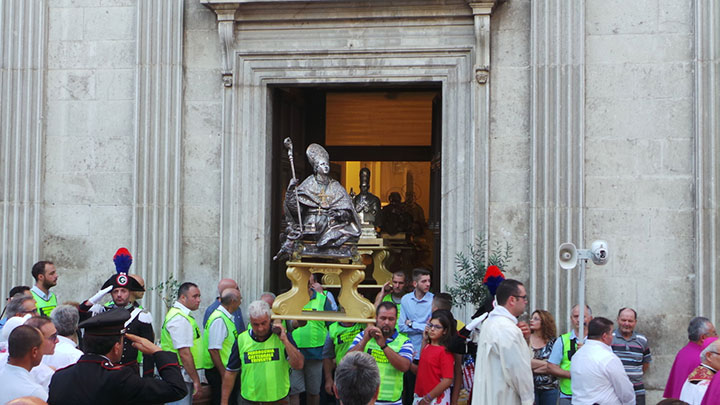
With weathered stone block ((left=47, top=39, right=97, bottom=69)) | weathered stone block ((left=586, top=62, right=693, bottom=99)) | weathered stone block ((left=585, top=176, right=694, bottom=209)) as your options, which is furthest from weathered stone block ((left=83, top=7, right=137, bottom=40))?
weathered stone block ((left=585, top=176, right=694, bottom=209))

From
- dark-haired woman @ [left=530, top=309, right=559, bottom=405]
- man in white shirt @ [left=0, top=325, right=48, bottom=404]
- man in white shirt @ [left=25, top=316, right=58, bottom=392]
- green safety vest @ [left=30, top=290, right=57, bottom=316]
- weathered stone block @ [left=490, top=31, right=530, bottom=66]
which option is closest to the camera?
man in white shirt @ [left=0, top=325, right=48, bottom=404]

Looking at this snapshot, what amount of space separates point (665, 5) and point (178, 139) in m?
6.19

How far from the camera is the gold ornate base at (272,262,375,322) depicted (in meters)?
8.77

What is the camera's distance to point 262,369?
26.2 ft

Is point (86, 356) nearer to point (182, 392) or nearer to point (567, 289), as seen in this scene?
point (182, 392)

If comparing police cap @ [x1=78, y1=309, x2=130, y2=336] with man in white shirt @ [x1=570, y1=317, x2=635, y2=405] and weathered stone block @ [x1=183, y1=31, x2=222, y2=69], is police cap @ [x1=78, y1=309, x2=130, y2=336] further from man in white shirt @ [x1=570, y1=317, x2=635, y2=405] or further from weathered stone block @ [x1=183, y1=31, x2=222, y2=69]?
A: weathered stone block @ [x1=183, y1=31, x2=222, y2=69]

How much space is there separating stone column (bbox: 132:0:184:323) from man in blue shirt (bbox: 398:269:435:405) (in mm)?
3311

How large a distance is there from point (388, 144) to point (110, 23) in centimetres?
636

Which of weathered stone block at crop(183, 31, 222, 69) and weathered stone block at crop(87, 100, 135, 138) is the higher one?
weathered stone block at crop(183, 31, 222, 69)

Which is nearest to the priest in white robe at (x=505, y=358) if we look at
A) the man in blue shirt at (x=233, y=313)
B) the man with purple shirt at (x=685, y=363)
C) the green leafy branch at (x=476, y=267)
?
the man with purple shirt at (x=685, y=363)

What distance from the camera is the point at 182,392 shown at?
5.28 meters

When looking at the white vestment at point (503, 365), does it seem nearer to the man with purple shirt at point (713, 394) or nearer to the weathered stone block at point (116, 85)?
the man with purple shirt at point (713, 394)

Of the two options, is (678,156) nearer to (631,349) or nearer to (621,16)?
(621,16)

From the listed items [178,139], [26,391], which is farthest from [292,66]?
[26,391]
